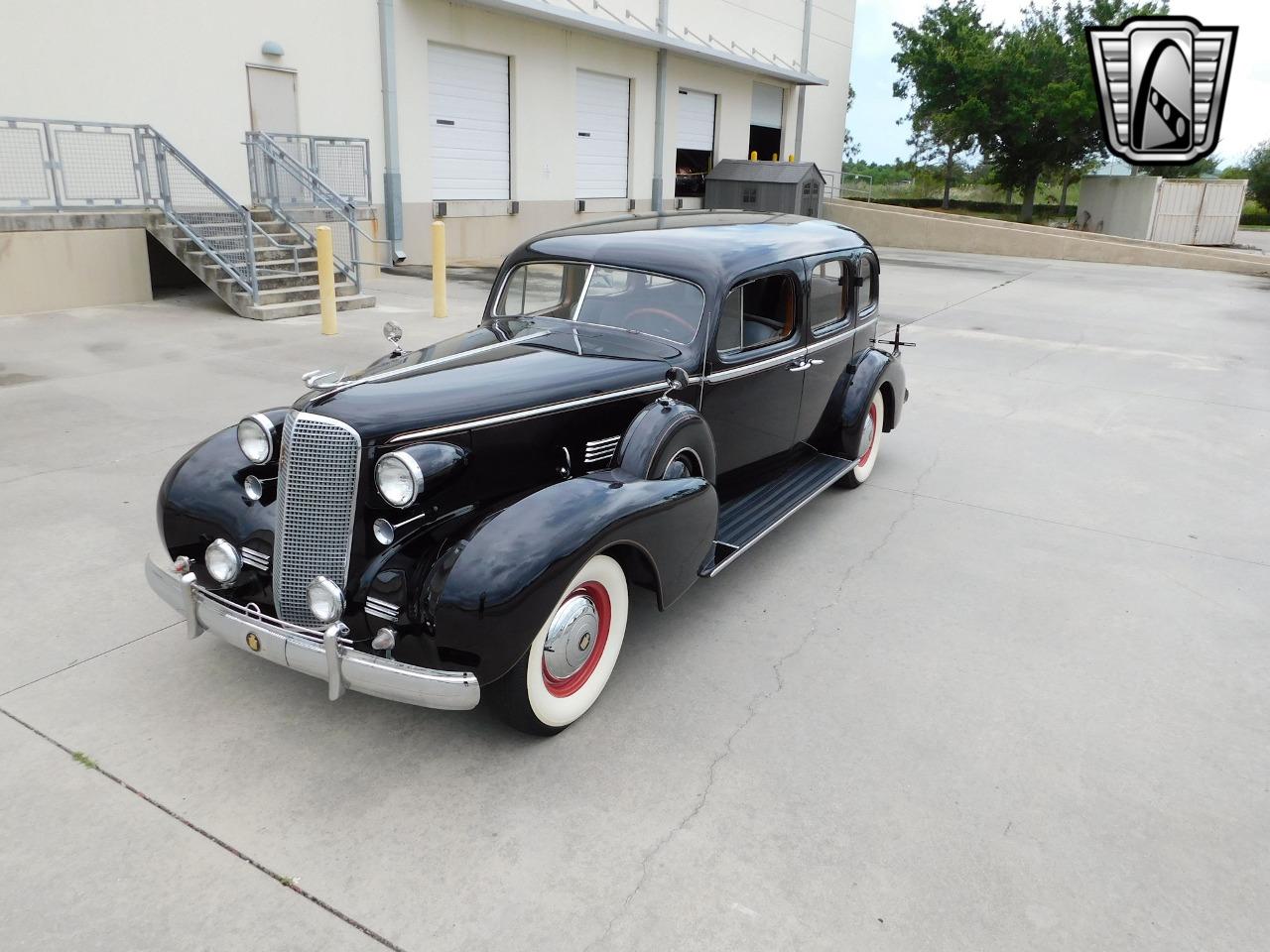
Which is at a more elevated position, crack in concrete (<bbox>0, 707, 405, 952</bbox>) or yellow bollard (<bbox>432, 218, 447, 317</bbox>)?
yellow bollard (<bbox>432, 218, 447, 317</bbox>)

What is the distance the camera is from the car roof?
459 cm

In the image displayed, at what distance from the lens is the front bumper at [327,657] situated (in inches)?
114

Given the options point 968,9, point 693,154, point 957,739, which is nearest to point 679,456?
point 957,739

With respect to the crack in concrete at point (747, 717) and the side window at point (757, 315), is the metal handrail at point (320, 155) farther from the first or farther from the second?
the crack in concrete at point (747, 717)

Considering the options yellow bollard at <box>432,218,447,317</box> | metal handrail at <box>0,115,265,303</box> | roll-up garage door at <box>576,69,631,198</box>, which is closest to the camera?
metal handrail at <box>0,115,265,303</box>

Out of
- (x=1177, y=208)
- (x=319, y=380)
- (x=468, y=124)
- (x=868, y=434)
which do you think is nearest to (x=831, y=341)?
(x=868, y=434)

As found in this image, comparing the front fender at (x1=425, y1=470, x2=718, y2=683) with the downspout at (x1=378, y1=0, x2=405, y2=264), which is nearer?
the front fender at (x1=425, y1=470, x2=718, y2=683)

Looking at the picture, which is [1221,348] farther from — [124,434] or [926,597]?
[124,434]

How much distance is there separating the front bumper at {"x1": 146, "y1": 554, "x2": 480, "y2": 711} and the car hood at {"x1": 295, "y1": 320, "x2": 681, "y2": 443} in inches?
28.8

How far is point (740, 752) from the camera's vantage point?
3355mm

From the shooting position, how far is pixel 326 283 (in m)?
10.4

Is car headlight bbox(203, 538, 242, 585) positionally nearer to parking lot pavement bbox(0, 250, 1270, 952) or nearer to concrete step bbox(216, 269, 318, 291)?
parking lot pavement bbox(0, 250, 1270, 952)

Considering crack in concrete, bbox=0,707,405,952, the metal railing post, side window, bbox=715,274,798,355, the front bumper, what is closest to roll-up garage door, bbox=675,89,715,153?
the metal railing post

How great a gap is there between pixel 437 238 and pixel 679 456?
883cm
